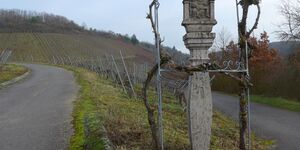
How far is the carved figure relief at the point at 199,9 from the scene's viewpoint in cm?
682

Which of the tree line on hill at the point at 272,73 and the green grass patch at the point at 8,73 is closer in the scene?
the green grass patch at the point at 8,73

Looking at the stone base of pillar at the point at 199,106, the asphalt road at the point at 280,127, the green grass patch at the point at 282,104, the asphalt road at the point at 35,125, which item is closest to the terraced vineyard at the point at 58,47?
the green grass patch at the point at 282,104

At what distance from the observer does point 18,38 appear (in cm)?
9981

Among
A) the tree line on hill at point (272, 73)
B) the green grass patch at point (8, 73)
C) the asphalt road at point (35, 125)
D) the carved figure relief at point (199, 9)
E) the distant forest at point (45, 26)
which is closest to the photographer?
the carved figure relief at point (199, 9)

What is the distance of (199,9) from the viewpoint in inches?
270

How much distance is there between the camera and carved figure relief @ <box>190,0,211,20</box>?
6824mm

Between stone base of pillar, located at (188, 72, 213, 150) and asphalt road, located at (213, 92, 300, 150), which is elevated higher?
stone base of pillar, located at (188, 72, 213, 150)

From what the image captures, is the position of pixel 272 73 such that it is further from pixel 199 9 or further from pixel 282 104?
pixel 199 9

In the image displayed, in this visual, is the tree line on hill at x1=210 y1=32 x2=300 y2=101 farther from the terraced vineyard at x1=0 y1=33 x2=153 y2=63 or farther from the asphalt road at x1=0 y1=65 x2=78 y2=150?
the terraced vineyard at x1=0 y1=33 x2=153 y2=63

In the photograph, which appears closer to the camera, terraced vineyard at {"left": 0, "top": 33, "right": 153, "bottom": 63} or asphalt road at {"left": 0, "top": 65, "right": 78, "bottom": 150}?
asphalt road at {"left": 0, "top": 65, "right": 78, "bottom": 150}

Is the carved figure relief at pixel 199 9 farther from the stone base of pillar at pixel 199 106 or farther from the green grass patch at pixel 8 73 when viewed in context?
the green grass patch at pixel 8 73

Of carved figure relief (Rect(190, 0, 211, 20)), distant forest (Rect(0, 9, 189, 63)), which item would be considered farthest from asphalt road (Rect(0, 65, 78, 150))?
distant forest (Rect(0, 9, 189, 63))

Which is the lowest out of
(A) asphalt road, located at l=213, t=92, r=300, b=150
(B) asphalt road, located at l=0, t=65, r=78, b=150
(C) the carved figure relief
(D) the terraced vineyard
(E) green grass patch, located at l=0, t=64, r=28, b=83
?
(A) asphalt road, located at l=213, t=92, r=300, b=150

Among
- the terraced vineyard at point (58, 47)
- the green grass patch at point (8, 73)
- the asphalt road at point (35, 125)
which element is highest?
the terraced vineyard at point (58, 47)
